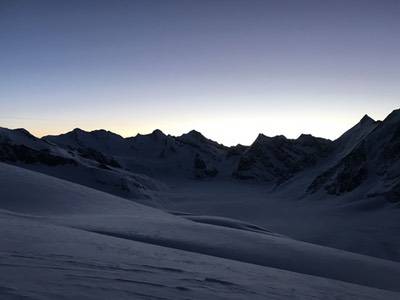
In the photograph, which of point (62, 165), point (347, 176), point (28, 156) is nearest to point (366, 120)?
point (347, 176)

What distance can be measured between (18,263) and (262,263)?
380 inches

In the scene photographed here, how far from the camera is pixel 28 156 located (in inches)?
3664

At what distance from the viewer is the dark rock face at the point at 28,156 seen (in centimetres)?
9112

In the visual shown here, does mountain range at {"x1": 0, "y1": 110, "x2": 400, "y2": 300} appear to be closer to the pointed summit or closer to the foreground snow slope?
the foreground snow slope

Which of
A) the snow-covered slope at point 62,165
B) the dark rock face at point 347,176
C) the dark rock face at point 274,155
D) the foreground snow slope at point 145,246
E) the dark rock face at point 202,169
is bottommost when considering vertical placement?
the foreground snow slope at point 145,246

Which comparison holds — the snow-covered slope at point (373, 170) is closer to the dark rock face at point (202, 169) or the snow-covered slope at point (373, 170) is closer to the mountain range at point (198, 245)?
the mountain range at point (198, 245)

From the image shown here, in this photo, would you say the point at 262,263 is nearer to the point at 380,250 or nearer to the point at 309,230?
the point at 380,250

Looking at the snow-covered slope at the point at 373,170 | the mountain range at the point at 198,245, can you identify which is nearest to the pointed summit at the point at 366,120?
the snow-covered slope at the point at 373,170

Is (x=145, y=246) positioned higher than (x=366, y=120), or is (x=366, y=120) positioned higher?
(x=366, y=120)

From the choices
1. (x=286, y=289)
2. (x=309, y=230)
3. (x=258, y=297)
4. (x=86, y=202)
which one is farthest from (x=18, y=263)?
(x=309, y=230)

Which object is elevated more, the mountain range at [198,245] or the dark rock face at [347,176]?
the dark rock face at [347,176]

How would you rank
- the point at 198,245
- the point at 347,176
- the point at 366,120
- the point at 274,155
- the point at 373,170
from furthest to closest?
the point at 274,155 → the point at 366,120 → the point at 347,176 → the point at 373,170 → the point at 198,245

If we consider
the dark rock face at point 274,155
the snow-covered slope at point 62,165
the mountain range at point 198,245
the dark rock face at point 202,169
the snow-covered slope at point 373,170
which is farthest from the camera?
the dark rock face at point 202,169

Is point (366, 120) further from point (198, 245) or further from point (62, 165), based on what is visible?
point (198, 245)
